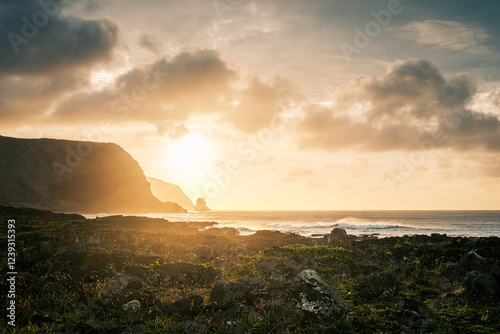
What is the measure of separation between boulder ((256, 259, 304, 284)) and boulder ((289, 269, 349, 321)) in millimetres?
3453

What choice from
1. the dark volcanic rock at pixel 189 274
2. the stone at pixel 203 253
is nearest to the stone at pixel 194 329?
the dark volcanic rock at pixel 189 274

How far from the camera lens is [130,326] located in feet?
27.1

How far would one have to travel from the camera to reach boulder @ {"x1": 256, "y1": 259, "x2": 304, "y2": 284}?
13867 millimetres

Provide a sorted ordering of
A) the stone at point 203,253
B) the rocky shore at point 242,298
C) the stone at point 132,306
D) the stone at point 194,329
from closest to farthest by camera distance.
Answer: the stone at point 194,329
the rocky shore at point 242,298
the stone at point 132,306
the stone at point 203,253

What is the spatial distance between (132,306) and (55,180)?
7529 inches

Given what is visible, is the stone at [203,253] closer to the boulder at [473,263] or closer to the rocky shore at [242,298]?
the rocky shore at [242,298]

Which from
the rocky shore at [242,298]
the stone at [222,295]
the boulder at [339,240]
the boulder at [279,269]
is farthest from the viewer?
the boulder at [339,240]

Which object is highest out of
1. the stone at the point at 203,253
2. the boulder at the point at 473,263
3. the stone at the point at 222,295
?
the boulder at the point at 473,263

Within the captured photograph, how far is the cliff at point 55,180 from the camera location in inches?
5551

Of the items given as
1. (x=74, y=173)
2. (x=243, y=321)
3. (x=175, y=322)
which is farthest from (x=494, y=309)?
(x=74, y=173)

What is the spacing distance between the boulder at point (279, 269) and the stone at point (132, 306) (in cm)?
628

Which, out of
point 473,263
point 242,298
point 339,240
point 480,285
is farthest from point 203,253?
point 473,263

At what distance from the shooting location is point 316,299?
9438 millimetres

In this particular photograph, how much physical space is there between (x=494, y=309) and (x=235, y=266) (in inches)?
436
